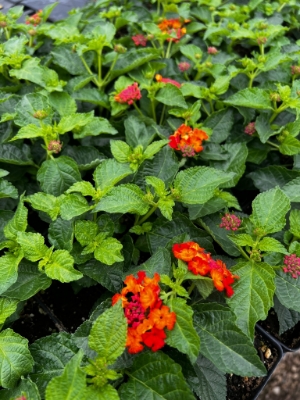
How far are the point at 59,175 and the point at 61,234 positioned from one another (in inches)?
9.2

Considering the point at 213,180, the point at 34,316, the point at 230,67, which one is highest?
the point at 230,67

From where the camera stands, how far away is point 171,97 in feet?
5.24

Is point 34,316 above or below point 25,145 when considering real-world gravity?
below

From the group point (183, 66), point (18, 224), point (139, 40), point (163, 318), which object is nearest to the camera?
point (163, 318)

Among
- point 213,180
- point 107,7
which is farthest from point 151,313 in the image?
point 107,7

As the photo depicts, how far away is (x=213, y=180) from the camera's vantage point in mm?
1204

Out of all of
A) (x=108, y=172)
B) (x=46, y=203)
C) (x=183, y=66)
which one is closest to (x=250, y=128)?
(x=183, y=66)

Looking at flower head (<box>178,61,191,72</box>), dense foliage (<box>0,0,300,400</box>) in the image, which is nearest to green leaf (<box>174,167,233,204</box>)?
dense foliage (<box>0,0,300,400</box>)

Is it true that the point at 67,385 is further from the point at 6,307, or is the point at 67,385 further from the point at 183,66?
the point at 183,66

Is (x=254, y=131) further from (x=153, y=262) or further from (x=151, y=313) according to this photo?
(x=151, y=313)

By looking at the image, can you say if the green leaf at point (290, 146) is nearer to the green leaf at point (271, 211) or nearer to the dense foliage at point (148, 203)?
the dense foliage at point (148, 203)

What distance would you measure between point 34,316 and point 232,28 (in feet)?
5.40

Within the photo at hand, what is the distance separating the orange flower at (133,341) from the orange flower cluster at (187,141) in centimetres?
70

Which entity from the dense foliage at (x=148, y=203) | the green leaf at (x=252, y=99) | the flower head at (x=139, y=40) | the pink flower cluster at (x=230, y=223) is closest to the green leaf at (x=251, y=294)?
the dense foliage at (x=148, y=203)
